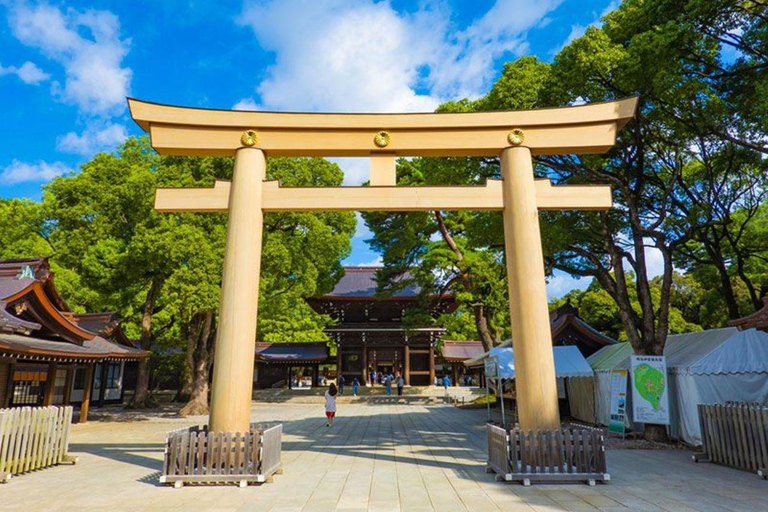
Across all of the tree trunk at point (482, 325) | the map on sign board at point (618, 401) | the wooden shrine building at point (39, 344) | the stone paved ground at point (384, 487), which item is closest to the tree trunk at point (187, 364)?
the wooden shrine building at point (39, 344)

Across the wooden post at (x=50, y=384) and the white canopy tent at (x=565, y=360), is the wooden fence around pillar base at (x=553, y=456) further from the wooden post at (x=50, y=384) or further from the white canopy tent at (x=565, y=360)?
the wooden post at (x=50, y=384)

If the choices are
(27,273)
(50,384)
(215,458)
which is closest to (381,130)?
(215,458)

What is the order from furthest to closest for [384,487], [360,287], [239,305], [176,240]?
[360,287] → [176,240] → [239,305] → [384,487]

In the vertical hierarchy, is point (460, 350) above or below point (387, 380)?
above

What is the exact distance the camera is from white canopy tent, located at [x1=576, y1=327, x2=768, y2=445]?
1026cm

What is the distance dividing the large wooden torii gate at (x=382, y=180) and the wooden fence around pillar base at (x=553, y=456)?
0.84 meters

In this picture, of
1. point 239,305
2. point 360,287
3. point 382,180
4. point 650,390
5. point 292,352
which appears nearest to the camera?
point 239,305

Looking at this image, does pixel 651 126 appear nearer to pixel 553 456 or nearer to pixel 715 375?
pixel 715 375

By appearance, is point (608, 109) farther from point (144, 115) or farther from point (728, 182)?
point (728, 182)

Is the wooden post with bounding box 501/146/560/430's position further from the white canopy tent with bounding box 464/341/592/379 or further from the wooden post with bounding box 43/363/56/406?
the wooden post with bounding box 43/363/56/406

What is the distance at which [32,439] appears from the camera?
25.5 feet

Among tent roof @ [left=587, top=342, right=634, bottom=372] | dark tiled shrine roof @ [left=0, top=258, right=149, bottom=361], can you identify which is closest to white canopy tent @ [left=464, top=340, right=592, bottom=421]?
tent roof @ [left=587, top=342, right=634, bottom=372]

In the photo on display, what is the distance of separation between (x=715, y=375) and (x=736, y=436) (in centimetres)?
298

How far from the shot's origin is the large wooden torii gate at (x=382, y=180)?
771cm
